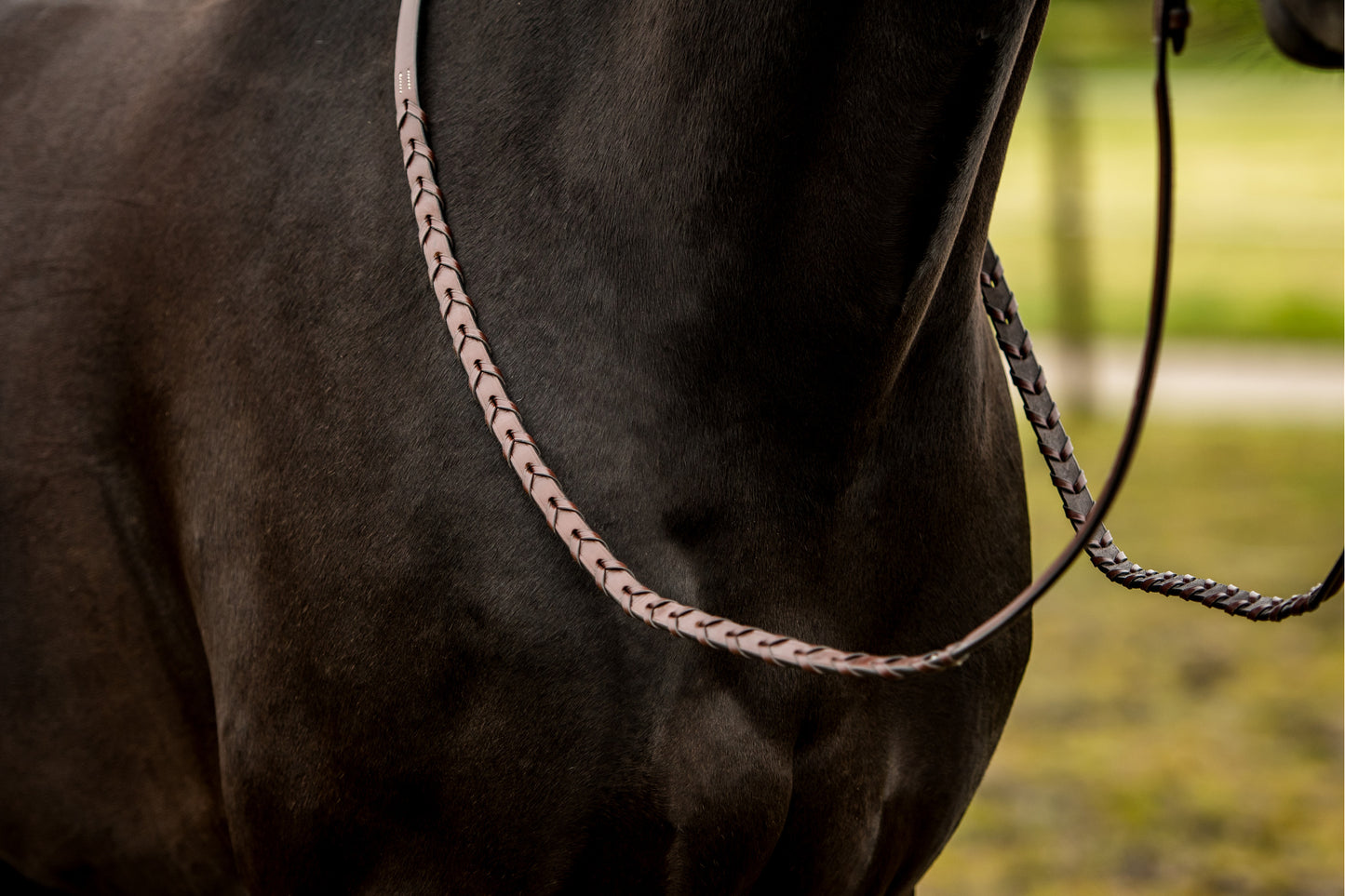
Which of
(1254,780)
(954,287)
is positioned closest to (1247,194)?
(1254,780)

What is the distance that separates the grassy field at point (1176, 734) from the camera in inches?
144

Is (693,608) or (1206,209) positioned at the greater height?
(693,608)

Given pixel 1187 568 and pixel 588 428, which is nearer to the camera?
pixel 588 428

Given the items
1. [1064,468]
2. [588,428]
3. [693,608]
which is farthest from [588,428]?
[1064,468]

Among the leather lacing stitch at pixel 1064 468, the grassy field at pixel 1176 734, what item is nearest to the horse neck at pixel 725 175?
the leather lacing stitch at pixel 1064 468

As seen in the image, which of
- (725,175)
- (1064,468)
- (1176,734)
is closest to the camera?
(725,175)

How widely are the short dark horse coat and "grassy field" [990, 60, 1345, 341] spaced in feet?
19.0

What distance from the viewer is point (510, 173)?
1424 mm

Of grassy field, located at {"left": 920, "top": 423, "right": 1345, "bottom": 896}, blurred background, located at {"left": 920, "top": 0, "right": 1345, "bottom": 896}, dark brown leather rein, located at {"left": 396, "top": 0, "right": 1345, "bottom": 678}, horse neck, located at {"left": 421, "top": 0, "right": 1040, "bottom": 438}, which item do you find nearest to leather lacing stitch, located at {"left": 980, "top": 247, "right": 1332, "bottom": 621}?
dark brown leather rein, located at {"left": 396, "top": 0, "right": 1345, "bottom": 678}

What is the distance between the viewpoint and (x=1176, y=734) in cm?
444

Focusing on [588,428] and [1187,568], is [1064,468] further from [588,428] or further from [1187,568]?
[1187,568]

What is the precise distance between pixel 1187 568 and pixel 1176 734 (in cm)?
148

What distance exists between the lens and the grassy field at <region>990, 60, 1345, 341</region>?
1125 cm

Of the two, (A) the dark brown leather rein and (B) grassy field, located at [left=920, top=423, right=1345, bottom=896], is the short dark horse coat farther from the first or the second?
(B) grassy field, located at [left=920, top=423, right=1345, bottom=896]
